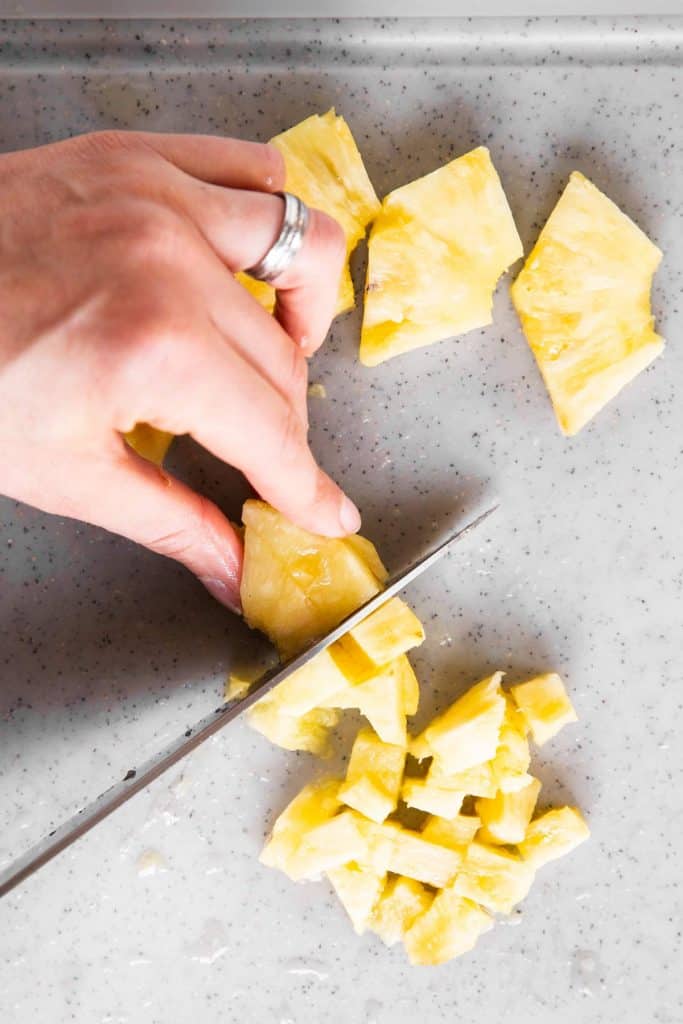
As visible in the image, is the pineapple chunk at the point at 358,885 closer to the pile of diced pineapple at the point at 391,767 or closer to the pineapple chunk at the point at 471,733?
the pile of diced pineapple at the point at 391,767

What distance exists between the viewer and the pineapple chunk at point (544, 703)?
1293mm

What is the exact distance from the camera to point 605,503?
1.31 metres

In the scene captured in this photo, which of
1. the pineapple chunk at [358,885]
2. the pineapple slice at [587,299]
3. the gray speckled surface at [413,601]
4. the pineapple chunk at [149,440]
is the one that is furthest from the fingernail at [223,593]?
the pineapple slice at [587,299]

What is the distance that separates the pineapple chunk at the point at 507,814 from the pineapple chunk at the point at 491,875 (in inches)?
0.7

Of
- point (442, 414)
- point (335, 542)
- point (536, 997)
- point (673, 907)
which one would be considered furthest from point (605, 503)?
point (536, 997)

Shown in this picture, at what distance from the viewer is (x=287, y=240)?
3.15 feet

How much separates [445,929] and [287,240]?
94 cm

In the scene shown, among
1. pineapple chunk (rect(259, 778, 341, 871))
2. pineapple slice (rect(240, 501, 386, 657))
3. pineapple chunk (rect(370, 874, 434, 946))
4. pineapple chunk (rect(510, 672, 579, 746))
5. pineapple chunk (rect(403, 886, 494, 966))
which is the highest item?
pineapple slice (rect(240, 501, 386, 657))

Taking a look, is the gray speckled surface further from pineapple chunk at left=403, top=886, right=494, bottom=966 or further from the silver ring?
the silver ring

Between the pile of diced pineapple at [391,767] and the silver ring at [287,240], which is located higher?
the silver ring at [287,240]

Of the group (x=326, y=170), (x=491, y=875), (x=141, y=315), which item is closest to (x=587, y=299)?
(x=326, y=170)

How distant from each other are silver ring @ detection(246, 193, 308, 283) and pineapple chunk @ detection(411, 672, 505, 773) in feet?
2.02

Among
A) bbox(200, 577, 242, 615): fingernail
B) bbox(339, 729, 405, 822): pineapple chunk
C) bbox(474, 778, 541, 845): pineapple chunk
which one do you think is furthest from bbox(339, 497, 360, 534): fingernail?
bbox(474, 778, 541, 845): pineapple chunk

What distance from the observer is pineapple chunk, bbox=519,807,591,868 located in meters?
1.32
